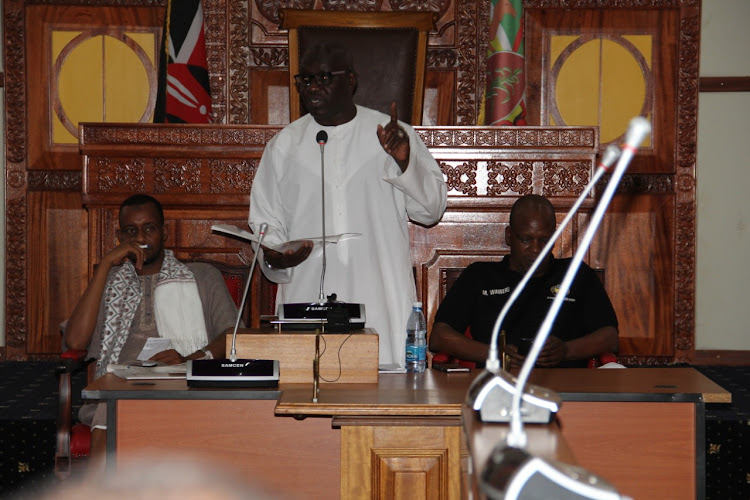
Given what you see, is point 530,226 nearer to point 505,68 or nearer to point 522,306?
point 522,306

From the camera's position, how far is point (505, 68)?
4.91 m

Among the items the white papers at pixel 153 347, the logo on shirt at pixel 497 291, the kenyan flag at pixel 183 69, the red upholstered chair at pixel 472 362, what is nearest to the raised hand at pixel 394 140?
the logo on shirt at pixel 497 291

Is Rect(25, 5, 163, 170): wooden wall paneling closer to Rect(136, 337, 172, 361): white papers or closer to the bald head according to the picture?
Rect(136, 337, 172, 361): white papers

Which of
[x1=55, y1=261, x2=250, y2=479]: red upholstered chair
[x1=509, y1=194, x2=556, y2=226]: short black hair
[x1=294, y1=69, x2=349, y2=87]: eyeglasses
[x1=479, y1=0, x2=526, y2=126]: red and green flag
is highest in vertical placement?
[x1=479, y1=0, x2=526, y2=126]: red and green flag

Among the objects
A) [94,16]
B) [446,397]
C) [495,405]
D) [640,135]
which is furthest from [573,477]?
[94,16]

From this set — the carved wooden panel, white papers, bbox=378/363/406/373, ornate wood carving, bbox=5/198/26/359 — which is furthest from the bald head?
ornate wood carving, bbox=5/198/26/359

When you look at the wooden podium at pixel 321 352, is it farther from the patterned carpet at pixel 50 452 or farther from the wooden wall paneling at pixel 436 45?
the wooden wall paneling at pixel 436 45

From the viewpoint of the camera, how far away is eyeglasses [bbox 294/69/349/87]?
3225 mm

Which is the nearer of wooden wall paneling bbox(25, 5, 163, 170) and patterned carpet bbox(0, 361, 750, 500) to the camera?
patterned carpet bbox(0, 361, 750, 500)

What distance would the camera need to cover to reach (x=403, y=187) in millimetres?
3240

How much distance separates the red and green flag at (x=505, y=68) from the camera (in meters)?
4.83

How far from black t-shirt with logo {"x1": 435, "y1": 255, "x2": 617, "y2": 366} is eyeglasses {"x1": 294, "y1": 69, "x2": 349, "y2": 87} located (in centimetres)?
90

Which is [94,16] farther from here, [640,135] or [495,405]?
[640,135]

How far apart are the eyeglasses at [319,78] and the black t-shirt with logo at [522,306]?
895mm
